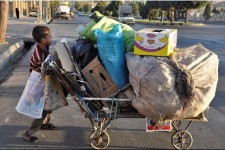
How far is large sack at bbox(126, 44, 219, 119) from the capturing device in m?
4.11

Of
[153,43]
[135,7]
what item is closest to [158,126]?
[153,43]

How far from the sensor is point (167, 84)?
4.07m

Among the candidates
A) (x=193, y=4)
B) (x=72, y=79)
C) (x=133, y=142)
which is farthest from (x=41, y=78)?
(x=193, y=4)

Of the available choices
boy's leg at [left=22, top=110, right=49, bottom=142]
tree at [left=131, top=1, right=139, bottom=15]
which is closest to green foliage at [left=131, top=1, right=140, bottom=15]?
tree at [left=131, top=1, right=139, bottom=15]

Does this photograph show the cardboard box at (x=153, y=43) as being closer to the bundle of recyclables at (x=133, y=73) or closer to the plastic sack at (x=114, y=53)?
the bundle of recyclables at (x=133, y=73)

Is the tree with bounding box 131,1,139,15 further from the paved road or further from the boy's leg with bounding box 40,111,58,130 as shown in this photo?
the boy's leg with bounding box 40,111,58,130

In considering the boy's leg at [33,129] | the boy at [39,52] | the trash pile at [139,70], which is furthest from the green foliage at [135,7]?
the trash pile at [139,70]

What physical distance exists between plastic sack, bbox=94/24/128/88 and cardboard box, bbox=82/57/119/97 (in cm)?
6

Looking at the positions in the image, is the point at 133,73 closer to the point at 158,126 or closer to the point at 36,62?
the point at 158,126

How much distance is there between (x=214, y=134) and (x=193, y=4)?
51.8 m

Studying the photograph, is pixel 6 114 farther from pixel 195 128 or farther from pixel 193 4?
pixel 193 4

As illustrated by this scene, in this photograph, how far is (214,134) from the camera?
5.54 m

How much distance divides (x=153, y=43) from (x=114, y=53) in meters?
0.47

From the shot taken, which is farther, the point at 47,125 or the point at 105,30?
the point at 47,125
